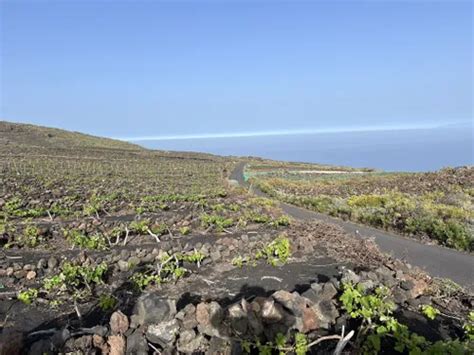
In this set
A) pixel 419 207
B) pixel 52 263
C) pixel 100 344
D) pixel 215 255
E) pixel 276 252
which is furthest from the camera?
pixel 419 207

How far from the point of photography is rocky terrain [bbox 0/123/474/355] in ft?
16.8

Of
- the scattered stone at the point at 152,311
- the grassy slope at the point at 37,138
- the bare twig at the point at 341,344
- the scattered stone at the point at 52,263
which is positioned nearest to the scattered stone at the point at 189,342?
the scattered stone at the point at 152,311

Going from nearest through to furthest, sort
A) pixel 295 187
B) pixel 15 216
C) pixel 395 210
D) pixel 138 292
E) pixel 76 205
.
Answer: pixel 138 292, pixel 15 216, pixel 395 210, pixel 76 205, pixel 295 187

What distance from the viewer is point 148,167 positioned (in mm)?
47969

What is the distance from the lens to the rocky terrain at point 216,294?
16.8 ft

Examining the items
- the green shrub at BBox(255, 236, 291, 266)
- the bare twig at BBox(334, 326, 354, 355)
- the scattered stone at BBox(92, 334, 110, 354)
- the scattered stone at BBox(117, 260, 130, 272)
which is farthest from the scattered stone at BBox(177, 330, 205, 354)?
the green shrub at BBox(255, 236, 291, 266)

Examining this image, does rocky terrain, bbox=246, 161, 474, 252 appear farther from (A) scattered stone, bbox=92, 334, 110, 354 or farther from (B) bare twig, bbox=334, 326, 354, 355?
(A) scattered stone, bbox=92, 334, 110, 354

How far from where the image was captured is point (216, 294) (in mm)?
6992

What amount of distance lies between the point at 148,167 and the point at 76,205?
3003cm

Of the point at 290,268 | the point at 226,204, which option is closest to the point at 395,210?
the point at 226,204

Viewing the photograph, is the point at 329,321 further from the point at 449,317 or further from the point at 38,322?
the point at 38,322

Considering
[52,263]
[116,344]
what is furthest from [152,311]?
[52,263]

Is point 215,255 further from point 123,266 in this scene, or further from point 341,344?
point 341,344

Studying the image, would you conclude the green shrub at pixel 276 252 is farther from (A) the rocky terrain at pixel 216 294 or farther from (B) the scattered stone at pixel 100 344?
(B) the scattered stone at pixel 100 344
